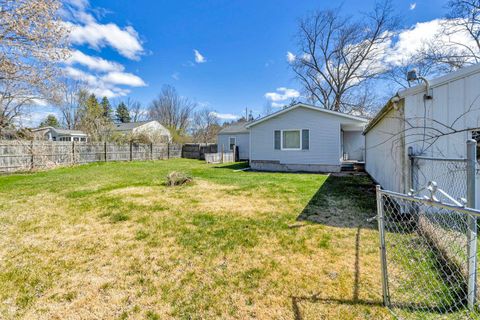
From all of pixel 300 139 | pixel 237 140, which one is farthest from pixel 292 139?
pixel 237 140

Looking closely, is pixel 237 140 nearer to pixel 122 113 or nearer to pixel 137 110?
pixel 137 110

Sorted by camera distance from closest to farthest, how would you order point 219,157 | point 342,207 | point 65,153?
point 342,207
point 65,153
point 219,157

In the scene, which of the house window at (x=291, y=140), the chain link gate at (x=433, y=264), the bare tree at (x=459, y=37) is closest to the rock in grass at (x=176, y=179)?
the house window at (x=291, y=140)

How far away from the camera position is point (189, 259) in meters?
2.93

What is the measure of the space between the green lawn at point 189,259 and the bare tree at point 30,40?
3033 millimetres

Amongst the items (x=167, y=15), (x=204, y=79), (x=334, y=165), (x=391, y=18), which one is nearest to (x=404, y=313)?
(x=334, y=165)

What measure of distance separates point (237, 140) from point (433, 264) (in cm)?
1995

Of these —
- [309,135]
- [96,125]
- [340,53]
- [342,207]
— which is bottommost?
[342,207]

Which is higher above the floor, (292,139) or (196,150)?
(292,139)

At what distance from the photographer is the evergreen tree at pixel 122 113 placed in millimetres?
44281

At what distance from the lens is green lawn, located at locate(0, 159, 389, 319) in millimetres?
2070

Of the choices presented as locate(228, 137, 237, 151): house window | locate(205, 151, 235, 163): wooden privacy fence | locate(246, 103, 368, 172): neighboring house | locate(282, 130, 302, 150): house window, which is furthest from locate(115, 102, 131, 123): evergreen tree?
locate(282, 130, 302, 150): house window

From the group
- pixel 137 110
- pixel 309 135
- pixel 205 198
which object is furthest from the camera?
pixel 137 110

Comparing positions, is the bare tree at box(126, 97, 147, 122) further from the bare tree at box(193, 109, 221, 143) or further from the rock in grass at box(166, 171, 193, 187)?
the rock in grass at box(166, 171, 193, 187)
